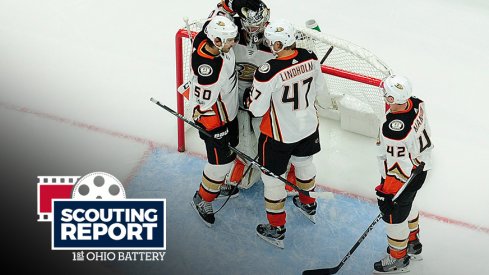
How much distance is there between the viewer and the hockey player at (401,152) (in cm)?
346

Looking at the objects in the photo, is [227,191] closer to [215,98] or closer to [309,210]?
[309,210]

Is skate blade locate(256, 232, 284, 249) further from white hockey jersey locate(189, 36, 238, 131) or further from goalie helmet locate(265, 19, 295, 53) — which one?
goalie helmet locate(265, 19, 295, 53)

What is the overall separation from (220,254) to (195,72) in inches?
42.0

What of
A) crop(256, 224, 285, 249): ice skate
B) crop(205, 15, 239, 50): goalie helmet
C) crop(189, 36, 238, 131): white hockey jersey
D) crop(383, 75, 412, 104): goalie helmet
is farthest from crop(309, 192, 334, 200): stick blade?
crop(205, 15, 239, 50): goalie helmet

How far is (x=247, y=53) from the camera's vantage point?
4.01 m

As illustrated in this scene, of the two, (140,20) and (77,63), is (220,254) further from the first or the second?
(140,20)

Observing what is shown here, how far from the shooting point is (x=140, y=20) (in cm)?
604

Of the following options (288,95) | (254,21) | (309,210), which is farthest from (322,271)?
(254,21)

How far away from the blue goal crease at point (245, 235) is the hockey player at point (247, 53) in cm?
23

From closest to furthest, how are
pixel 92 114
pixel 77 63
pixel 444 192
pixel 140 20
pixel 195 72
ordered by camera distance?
1. pixel 195 72
2. pixel 444 192
3. pixel 92 114
4. pixel 77 63
5. pixel 140 20

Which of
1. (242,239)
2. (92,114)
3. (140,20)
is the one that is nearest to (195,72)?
(242,239)

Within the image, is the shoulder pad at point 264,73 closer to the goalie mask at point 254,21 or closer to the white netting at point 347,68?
the goalie mask at point 254,21

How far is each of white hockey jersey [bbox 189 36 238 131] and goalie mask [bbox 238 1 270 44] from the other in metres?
0.16

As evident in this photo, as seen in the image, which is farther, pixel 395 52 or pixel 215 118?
pixel 395 52
